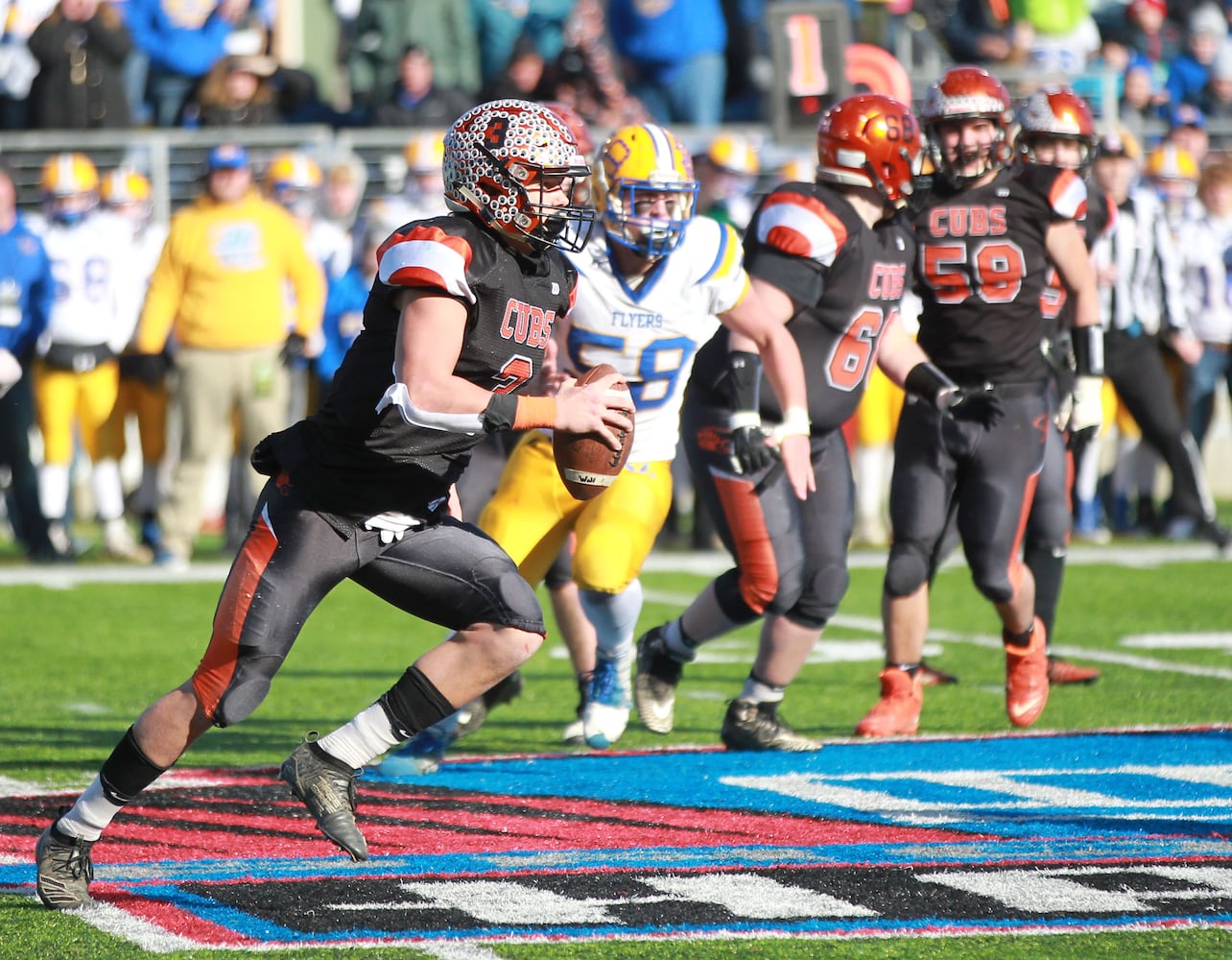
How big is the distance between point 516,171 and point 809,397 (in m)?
1.93

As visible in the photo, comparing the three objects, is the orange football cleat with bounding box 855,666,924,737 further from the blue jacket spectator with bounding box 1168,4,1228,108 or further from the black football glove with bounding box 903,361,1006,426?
the blue jacket spectator with bounding box 1168,4,1228,108

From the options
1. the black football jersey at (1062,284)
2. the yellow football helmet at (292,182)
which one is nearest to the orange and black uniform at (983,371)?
the black football jersey at (1062,284)

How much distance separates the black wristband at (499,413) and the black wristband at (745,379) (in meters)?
1.72

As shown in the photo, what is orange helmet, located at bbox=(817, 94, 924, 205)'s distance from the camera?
592 centimetres

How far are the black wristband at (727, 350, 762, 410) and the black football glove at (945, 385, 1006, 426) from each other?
81 cm

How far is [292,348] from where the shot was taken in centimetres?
1067

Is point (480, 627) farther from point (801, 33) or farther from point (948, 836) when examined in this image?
point (801, 33)

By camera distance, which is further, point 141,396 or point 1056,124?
point 141,396

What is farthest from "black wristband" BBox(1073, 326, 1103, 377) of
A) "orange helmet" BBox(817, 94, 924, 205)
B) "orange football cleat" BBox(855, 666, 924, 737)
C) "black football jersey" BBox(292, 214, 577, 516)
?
"black football jersey" BBox(292, 214, 577, 516)

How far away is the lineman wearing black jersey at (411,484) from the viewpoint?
4.05 m

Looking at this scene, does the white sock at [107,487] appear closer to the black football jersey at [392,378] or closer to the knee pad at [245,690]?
the black football jersey at [392,378]

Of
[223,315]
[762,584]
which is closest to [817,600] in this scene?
[762,584]

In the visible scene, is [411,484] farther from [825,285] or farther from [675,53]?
[675,53]

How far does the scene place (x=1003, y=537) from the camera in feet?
20.3
